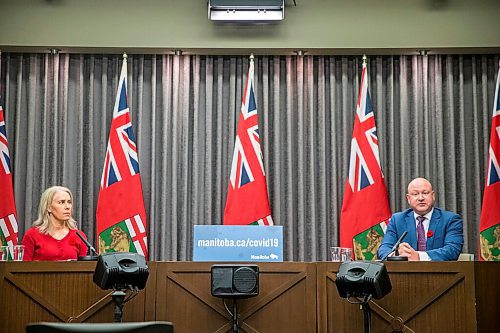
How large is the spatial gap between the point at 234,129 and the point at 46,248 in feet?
8.64

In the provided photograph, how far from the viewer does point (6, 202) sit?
7414mm

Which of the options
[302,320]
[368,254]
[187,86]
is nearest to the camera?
[302,320]

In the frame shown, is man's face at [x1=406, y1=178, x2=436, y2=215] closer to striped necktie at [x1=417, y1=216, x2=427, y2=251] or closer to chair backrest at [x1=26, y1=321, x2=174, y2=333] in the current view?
striped necktie at [x1=417, y1=216, x2=427, y2=251]

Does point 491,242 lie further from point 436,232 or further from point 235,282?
point 235,282

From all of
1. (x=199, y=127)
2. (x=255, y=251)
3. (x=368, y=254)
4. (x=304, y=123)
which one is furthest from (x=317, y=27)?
(x=255, y=251)

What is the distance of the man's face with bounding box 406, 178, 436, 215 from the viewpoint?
6137 mm

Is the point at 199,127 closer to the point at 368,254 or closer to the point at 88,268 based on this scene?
the point at 368,254

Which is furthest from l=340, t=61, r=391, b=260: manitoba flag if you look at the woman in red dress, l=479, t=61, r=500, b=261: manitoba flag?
the woman in red dress

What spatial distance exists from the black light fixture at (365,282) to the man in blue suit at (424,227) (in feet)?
3.30

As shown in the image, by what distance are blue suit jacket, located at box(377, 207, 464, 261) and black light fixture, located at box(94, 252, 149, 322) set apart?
75.0 inches

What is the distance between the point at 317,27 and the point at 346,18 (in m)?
0.30

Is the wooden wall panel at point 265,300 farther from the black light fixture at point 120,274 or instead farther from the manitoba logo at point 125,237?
the manitoba logo at point 125,237

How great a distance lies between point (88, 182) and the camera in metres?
7.79

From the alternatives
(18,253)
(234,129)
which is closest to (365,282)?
(18,253)
